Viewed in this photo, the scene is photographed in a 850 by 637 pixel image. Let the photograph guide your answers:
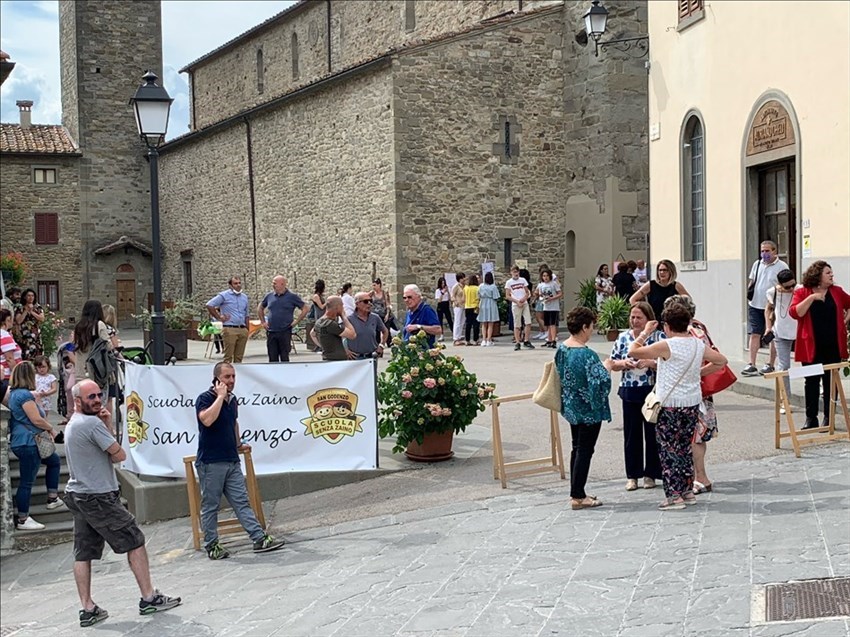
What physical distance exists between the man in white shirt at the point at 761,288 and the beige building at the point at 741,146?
2.72 feet

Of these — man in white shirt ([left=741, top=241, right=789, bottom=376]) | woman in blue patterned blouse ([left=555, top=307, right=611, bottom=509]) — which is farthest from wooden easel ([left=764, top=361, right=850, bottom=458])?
man in white shirt ([left=741, top=241, right=789, bottom=376])

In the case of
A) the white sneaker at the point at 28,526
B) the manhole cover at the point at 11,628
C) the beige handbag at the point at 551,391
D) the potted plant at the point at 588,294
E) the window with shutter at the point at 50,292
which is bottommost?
the white sneaker at the point at 28,526

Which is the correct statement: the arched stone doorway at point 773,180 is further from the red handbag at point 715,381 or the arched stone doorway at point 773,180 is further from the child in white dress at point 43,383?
the child in white dress at point 43,383

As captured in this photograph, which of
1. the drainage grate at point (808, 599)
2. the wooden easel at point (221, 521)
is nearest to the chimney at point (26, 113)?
the wooden easel at point (221, 521)

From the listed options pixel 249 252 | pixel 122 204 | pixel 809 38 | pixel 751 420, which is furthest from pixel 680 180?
pixel 122 204

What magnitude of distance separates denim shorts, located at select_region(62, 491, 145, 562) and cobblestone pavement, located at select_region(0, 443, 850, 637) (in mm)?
458

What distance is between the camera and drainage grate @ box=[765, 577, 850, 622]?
17.6 ft

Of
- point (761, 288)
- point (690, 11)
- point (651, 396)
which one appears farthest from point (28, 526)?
point (690, 11)

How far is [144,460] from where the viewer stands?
31.9ft

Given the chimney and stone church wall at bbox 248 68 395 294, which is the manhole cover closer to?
stone church wall at bbox 248 68 395 294

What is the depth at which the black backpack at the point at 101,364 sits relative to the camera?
11.1m

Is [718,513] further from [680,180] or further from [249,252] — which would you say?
[249,252]

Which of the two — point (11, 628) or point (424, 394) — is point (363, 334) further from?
point (11, 628)

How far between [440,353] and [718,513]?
3.26 metres
